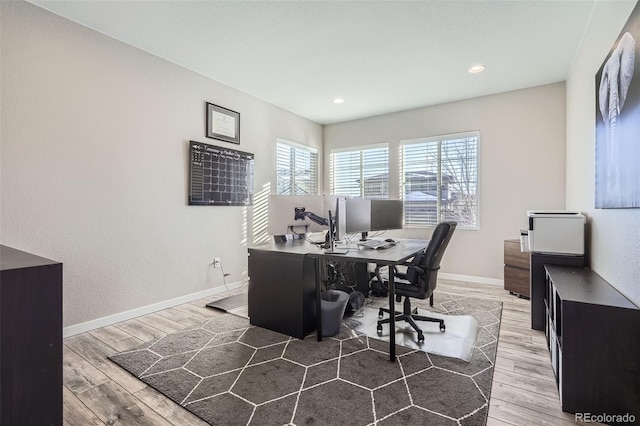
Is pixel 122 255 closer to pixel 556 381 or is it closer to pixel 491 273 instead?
pixel 556 381

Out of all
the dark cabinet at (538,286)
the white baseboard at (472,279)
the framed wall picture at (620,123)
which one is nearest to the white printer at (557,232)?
the dark cabinet at (538,286)

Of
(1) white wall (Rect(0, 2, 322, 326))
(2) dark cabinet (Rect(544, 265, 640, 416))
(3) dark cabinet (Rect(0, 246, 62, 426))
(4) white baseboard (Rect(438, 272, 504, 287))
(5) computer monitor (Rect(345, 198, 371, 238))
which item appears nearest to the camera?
(3) dark cabinet (Rect(0, 246, 62, 426))

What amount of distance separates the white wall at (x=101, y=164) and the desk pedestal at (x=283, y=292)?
124 cm

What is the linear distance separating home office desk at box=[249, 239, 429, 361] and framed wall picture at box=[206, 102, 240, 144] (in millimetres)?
1841

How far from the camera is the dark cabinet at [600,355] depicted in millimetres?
1499

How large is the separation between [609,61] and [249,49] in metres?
2.90

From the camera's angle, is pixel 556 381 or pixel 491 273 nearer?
pixel 556 381

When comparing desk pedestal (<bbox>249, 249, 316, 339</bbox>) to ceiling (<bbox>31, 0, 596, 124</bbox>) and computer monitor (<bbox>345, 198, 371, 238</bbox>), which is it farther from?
ceiling (<bbox>31, 0, 596, 124</bbox>)

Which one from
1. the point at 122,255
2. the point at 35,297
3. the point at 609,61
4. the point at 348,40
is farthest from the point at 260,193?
the point at 609,61

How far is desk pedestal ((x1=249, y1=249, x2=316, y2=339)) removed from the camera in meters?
2.51

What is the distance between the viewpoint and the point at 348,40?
290 centimetres

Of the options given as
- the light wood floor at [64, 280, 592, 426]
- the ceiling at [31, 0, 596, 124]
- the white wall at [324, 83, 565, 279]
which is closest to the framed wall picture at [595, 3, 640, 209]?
the ceiling at [31, 0, 596, 124]

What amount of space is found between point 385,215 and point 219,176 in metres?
2.13

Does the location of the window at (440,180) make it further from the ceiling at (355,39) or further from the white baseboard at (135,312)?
the white baseboard at (135,312)
